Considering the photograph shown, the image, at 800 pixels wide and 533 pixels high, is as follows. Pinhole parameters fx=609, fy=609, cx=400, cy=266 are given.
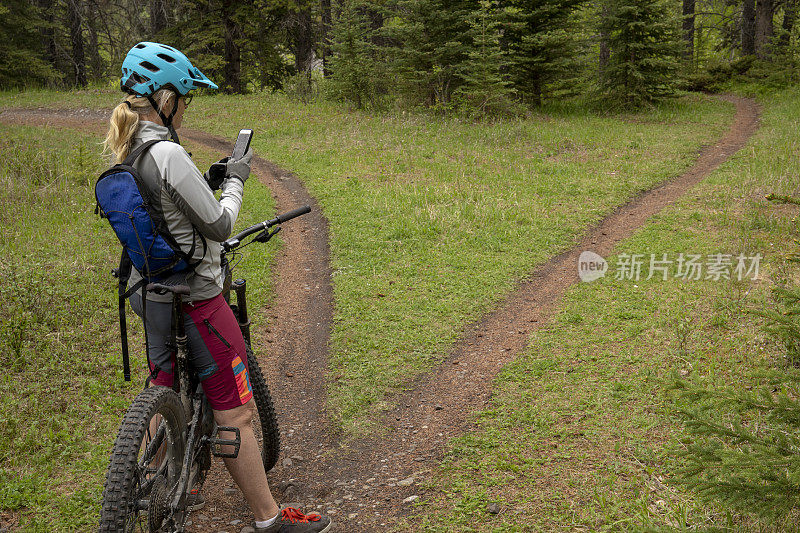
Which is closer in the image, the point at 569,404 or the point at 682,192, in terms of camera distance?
the point at 569,404

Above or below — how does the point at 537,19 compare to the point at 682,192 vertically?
above

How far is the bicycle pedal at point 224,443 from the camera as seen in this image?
365 cm

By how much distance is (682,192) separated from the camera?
1234 centimetres

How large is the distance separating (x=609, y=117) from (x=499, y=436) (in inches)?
720

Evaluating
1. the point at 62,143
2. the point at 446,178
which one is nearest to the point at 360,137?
the point at 446,178

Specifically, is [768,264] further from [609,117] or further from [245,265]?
[609,117]

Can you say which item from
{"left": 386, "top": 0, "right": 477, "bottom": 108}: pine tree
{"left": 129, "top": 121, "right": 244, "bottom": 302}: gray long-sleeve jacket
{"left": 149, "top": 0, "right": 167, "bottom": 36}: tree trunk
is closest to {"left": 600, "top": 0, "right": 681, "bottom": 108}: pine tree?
{"left": 386, "top": 0, "right": 477, "bottom": 108}: pine tree

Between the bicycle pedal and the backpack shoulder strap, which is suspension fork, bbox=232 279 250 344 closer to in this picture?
the bicycle pedal

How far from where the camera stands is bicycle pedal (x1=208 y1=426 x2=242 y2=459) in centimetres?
365

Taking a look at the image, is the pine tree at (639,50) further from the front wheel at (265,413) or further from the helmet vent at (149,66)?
the helmet vent at (149,66)

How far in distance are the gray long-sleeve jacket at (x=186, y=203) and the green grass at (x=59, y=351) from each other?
210 centimetres

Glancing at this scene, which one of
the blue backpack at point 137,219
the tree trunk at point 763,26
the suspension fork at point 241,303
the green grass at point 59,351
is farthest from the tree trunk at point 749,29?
the blue backpack at point 137,219

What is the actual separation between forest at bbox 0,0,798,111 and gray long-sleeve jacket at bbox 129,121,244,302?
49.6 ft

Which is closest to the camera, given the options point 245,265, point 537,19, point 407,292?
point 407,292
